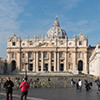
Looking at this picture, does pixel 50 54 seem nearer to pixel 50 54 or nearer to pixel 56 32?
pixel 50 54

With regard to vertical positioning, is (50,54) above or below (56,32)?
below

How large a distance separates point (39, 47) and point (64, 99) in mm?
70788

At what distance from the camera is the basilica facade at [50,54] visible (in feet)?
278

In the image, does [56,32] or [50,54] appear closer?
[50,54]

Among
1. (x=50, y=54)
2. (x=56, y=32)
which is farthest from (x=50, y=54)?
(x=56, y=32)

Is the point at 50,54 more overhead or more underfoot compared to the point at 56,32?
more underfoot

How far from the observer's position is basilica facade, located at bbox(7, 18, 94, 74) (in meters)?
84.9

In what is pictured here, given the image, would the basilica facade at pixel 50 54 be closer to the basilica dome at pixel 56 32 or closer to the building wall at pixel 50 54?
the building wall at pixel 50 54

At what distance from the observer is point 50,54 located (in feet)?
281

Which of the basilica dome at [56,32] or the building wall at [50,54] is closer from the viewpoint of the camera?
the building wall at [50,54]

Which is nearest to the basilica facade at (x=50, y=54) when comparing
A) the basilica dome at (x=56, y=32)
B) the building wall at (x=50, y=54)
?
the building wall at (x=50, y=54)

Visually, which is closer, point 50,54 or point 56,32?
point 50,54

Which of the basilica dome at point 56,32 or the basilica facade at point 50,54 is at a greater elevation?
the basilica dome at point 56,32

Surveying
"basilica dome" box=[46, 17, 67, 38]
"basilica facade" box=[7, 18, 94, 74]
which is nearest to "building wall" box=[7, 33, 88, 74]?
"basilica facade" box=[7, 18, 94, 74]
